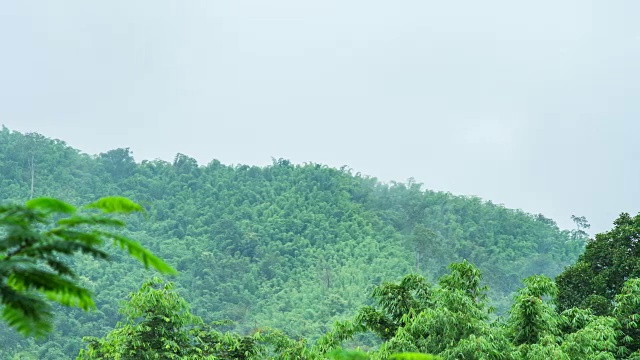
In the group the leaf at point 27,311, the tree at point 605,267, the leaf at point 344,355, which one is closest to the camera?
the leaf at point 27,311

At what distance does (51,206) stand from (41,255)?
0.36 ft

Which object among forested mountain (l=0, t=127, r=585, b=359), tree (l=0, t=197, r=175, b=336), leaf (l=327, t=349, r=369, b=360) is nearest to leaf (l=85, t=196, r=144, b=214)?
tree (l=0, t=197, r=175, b=336)

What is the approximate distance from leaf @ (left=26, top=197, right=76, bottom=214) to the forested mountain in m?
35.7

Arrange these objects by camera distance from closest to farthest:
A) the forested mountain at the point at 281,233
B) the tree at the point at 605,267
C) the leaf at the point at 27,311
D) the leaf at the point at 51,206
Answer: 1. the leaf at the point at 27,311
2. the leaf at the point at 51,206
3. the tree at the point at 605,267
4. the forested mountain at the point at 281,233

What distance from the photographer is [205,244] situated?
49.0 meters

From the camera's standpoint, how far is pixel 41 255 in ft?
4.91

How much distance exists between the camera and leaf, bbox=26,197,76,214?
156cm

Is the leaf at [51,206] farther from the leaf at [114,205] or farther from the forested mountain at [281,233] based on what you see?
the forested mountain at [281,233]

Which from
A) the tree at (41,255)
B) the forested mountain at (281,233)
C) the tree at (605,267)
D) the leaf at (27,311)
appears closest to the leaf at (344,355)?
the tree at (41,255)

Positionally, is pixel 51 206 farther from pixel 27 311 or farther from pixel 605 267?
pixel 605 267

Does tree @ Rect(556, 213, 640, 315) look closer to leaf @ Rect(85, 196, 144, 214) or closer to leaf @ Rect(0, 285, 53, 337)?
leaf @ Rect(85, 196, 144, 214)

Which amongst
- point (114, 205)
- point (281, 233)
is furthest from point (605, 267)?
point (281, 233)

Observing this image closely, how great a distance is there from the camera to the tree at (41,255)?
146 centimetres

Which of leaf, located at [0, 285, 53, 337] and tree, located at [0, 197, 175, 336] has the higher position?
tree, located at [0, 197, 175, 336]
